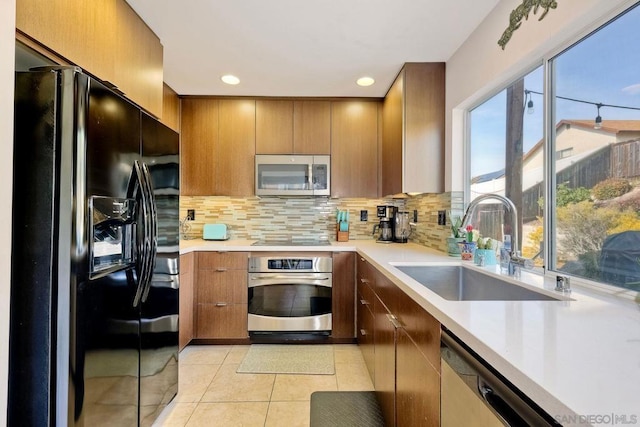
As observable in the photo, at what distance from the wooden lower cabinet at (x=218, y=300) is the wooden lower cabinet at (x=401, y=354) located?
3.58ft

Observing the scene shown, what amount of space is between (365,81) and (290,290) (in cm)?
185

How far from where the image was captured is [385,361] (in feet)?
5.44

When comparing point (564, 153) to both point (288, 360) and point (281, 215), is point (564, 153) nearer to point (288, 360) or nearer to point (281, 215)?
point (288, 360)

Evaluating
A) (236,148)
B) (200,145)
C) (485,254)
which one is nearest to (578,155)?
(485,254)

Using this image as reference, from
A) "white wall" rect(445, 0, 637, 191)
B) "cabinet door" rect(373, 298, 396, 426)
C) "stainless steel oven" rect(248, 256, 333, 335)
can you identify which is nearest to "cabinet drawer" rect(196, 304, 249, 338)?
"stainless steel oven" rect(248, 256, 333, 335)

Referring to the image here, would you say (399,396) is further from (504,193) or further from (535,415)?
(504,193)

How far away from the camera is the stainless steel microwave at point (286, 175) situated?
2914mm

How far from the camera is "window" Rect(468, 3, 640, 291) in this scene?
110 centimetres

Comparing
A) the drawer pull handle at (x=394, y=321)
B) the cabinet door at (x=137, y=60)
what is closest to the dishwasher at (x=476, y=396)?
the drawer pull handle at (x=394, y=321)

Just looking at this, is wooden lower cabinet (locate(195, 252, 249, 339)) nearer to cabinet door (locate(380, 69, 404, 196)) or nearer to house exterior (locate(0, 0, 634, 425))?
cabinet door (locate(380, 69, 404, 196))

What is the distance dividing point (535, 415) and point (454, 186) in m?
1.88

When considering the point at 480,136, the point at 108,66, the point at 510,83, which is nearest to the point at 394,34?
the point at 510,83

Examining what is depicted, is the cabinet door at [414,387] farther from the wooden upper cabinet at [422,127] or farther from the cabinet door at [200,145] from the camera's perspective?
the cabinet door at [200,145]

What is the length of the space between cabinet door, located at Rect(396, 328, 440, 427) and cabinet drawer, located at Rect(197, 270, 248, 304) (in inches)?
62.3
